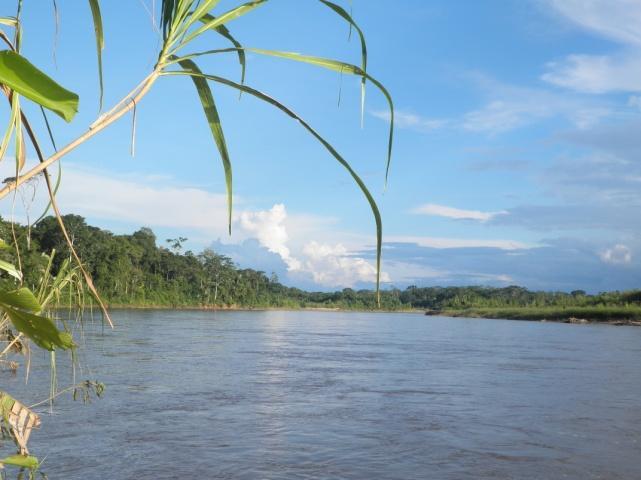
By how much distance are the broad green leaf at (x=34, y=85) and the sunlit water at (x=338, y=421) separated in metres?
5.57

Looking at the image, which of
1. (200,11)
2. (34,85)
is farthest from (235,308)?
(34,85)

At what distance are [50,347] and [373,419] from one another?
8093 millimetres

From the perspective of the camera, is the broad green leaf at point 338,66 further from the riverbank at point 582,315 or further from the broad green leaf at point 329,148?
the riverbank at point 582,315

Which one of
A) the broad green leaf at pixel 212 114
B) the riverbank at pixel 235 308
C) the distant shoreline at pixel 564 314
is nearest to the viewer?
the broad green leaf at pixel 212 114

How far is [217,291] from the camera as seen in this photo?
85.8 m

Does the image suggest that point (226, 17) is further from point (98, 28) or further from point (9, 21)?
point (9, 21)

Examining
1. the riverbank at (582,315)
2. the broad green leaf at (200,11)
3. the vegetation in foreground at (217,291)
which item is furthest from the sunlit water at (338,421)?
the riverbank at (582,315)

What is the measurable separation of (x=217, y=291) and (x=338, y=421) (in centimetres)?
7910

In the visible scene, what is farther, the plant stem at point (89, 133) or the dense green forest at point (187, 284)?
the dense green forest at point (187, 284)

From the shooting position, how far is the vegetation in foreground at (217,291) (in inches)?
2098

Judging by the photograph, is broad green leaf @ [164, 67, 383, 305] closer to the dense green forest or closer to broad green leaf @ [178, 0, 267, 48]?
broad green leaf @ [178, 0, 267, 48]

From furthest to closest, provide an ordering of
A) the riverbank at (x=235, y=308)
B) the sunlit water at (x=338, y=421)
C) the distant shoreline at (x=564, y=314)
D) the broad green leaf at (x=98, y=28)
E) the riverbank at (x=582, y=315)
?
the riverbank at (x=235, y=308)
the distant shoreline at (x=564, y=314)
the riverbank at (x=582, y=315)
the sunlit water at (x=338, y=421)
the broad green leaf at (x=98, y=28)

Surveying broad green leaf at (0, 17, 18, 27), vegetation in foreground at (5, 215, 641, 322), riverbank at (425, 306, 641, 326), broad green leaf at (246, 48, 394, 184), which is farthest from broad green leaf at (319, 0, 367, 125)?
riverbank at (425, 306, 641, 326)

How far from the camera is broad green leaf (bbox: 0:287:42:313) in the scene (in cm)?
81
